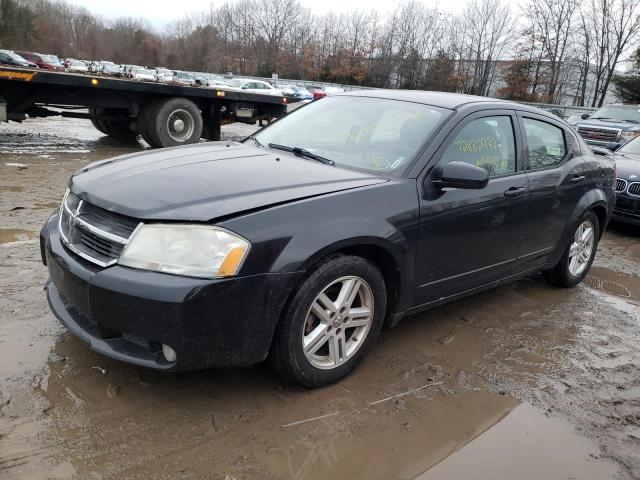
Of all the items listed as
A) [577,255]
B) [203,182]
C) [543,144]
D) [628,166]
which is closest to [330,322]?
[203,182]

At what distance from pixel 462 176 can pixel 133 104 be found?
874 cm

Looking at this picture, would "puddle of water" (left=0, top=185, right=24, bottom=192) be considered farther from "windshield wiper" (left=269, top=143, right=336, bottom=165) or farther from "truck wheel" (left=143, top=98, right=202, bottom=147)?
"windshield wiper" (left=269, top=143, right=336, bottom=165)

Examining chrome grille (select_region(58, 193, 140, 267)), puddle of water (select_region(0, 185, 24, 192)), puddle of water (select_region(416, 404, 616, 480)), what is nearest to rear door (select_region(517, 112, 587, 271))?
puddle of water (select_region(416, 404, 616, 480))

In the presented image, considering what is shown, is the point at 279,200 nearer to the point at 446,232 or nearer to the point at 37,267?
the point at 446,232

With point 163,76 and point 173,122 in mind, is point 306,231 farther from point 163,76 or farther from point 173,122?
point 163,76

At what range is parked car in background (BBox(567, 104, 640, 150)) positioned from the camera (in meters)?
13.5

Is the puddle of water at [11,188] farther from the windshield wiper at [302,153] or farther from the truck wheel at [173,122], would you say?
the windshield wiper at [302,153]

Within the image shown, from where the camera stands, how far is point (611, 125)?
1404 cm

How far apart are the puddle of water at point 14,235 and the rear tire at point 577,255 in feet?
15.8

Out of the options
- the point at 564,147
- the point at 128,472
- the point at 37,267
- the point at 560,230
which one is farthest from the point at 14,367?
the point at 564,147

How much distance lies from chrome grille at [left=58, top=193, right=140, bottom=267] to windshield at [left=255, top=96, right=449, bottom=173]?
4.56 feet

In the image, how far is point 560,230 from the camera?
14.1ft

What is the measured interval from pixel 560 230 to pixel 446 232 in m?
1.62

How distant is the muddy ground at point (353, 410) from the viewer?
2297mm
